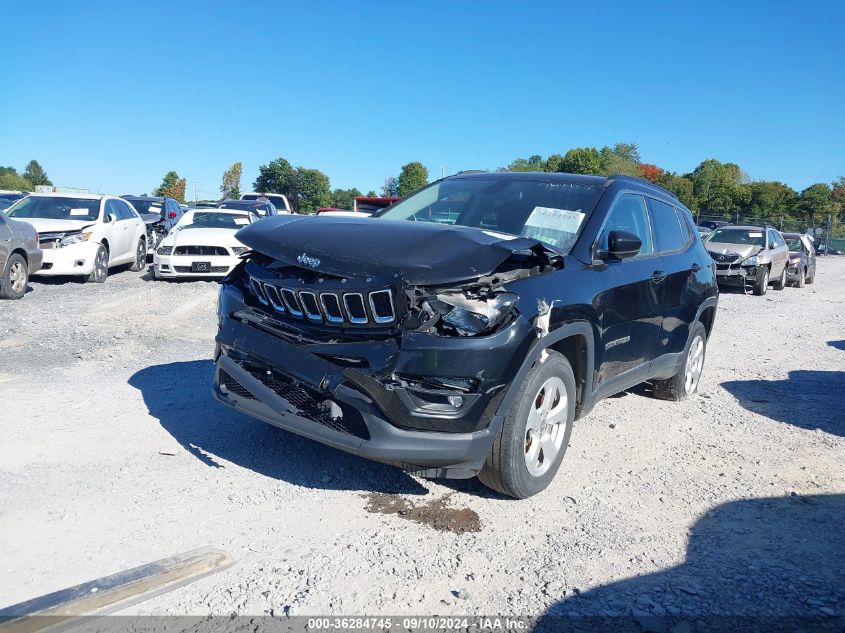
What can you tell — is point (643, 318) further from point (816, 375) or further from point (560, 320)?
point (816, 375)

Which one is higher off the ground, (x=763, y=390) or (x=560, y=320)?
(x=560, y=320)

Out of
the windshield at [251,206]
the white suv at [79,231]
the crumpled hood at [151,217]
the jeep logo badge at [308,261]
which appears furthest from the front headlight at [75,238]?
the jeep logo badge at [308,261]

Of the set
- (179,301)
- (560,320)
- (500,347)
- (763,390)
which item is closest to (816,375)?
(763,390)

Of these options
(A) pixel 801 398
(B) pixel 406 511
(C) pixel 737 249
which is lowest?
(B) pixel 406 511

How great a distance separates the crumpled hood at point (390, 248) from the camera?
3508 mm

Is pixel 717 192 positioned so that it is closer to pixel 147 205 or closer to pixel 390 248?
pixel 147 205

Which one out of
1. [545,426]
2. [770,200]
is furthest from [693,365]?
[770,200]

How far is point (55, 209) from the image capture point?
516 inches

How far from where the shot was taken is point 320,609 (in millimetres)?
2830

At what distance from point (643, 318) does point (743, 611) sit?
7.90ft

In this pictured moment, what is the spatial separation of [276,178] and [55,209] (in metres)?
75.6

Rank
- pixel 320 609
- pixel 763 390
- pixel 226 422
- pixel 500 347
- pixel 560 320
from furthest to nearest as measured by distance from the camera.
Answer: pixel 763 390 < pixel 226 422 < pixel 560 320 < pixel 500 347 < pixel 320 609

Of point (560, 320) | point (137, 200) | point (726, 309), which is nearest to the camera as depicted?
point (560, 320)

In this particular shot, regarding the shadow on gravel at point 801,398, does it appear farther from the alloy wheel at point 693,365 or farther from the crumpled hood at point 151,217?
the crumpled hood at point 151,217
